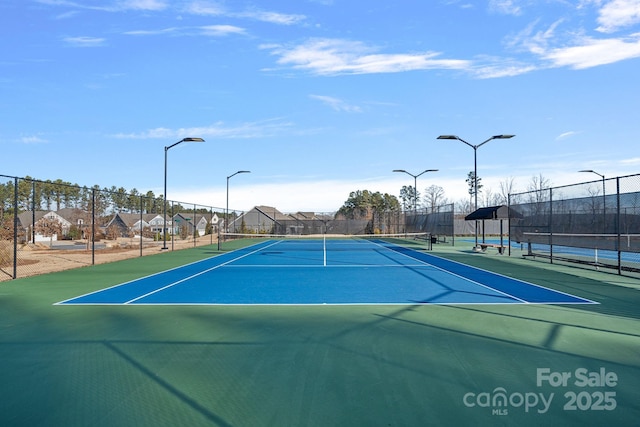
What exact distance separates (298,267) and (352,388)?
1270 centimetres

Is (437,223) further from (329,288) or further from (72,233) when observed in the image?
(72,233)

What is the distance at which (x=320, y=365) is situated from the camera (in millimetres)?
5281

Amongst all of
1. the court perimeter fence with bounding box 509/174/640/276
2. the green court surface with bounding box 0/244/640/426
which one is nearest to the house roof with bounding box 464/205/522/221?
the court perimeter fence with bounding box 509/174/640/276

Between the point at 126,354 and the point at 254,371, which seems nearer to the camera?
the point at 254,371

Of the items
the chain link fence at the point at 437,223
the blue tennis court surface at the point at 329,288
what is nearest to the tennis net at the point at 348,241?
the chain link fence at the point at 437,223

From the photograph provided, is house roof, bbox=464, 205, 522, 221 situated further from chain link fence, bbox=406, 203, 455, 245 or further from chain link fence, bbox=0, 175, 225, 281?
chain link fence, bbox=0, 175, 225, 281

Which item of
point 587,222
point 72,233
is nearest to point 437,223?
point 587,222

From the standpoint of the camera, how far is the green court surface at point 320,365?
13.2 feet

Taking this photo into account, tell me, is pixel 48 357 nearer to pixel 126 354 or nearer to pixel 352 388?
pixel 126 354

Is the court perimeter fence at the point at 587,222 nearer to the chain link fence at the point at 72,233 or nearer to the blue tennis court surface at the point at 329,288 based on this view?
the blue tennis court surface at the point at 329,288

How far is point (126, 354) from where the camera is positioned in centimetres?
577

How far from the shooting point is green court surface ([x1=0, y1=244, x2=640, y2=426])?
4023 mm

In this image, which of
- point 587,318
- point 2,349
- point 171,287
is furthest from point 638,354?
point 171,287

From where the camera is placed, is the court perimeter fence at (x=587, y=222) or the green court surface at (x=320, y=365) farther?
the court perimeter fence at (x=587, y=222)
